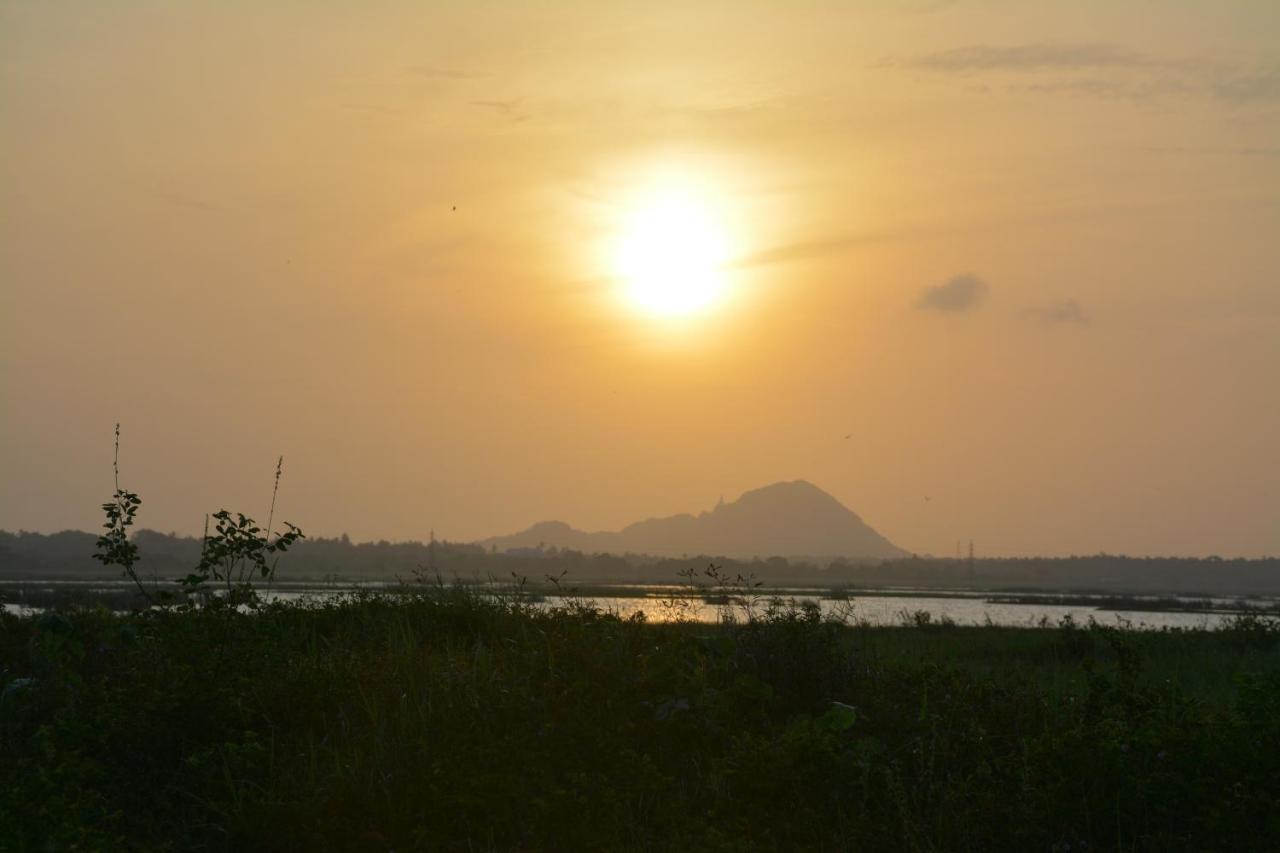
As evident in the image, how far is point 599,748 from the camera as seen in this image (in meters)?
10.3

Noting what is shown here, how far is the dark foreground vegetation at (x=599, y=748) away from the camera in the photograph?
915 cm

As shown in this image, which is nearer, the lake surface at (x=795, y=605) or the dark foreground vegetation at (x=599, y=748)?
the dark foreground vegetation at (x=599, y=748)

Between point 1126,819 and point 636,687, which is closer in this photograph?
point 1126,819

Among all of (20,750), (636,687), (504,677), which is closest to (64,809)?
(20,750)

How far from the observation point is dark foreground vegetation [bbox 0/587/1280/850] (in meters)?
9.15

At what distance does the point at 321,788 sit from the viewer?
9.41 metres

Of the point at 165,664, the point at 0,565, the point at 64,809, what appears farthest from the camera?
the point at 0,565

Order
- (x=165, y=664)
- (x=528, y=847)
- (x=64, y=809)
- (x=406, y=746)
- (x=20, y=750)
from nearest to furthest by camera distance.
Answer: (x=64, y=809) → (x=528, y=847) → (x=406, y=746) → (x=20, y=750) → (x=165, y=664)

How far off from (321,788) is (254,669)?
111 inches

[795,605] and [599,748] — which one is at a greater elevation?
[795,605]

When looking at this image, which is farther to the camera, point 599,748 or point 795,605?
point 795,605

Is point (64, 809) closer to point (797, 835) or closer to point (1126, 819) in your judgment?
point (797, 835)

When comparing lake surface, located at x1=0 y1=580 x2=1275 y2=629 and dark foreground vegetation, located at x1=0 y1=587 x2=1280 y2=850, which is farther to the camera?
lake surface, located at x1=0 y1=580 x2=1275 y2=629

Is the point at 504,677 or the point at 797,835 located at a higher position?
the point at 504,677
